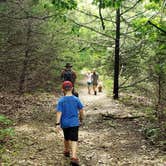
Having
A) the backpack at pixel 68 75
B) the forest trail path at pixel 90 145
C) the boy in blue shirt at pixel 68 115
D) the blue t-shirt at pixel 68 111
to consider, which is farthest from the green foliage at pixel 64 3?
the backpack at pixel 68 75

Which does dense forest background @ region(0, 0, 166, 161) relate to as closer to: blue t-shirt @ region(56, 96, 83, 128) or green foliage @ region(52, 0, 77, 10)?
green foliage @ region(52, 0, 77, 10)

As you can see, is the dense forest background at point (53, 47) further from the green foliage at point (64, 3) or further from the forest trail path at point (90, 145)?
the green foliage at point (64, 3)

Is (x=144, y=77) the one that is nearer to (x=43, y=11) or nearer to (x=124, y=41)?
(x=124, y=41)

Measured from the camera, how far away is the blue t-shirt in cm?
839

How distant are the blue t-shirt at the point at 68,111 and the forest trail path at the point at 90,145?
0.97m

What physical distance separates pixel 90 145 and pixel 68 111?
2.34 meters

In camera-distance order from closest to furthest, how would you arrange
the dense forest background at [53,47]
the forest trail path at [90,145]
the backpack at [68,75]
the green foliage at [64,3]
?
the forest trail path at [90,145], the green foliage at [64,3], the backpack at [68,75], the dense forest background at [53,47]

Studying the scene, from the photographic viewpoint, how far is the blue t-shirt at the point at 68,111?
8391 mm

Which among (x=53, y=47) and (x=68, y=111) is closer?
(x=68, y=111)

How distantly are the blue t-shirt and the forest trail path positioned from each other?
975 millimetres

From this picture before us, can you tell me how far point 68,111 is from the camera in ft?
27.6

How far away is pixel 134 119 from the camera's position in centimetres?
1441

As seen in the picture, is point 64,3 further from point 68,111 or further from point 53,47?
point 53,47

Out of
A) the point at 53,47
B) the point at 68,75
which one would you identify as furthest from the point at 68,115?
the point at 53,47
